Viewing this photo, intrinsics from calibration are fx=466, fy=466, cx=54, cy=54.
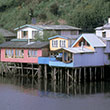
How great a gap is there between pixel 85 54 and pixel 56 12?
1795 inches

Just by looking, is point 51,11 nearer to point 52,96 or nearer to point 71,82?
point 71,82

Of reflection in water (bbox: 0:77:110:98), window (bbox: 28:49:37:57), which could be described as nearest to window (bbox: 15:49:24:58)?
window (bbox: 28:49:37:57)

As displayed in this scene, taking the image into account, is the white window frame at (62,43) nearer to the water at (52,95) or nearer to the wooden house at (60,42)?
the wooden house at (60,42)

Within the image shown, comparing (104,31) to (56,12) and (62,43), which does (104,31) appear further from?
(56,12)

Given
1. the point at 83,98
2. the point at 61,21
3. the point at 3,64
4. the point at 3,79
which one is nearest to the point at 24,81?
the point at 3,79

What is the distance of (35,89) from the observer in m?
60.8

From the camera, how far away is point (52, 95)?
56.1 meters

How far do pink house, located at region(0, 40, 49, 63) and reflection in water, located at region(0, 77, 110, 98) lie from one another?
4.77 m

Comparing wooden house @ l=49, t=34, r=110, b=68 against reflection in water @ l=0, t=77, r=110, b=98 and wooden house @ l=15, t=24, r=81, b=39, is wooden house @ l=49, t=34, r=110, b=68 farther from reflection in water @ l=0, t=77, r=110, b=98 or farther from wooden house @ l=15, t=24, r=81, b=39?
wooden house @ l=15, t=24, r=81, b=39

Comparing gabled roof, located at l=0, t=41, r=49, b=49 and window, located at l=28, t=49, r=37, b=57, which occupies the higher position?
gabled roof, located at l=0, t=41, r=49, b=49

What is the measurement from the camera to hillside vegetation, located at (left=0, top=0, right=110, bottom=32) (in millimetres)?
94188

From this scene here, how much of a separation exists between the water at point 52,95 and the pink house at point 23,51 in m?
4.37

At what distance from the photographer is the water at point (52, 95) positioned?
165ft

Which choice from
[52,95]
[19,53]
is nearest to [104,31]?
[19,53]
